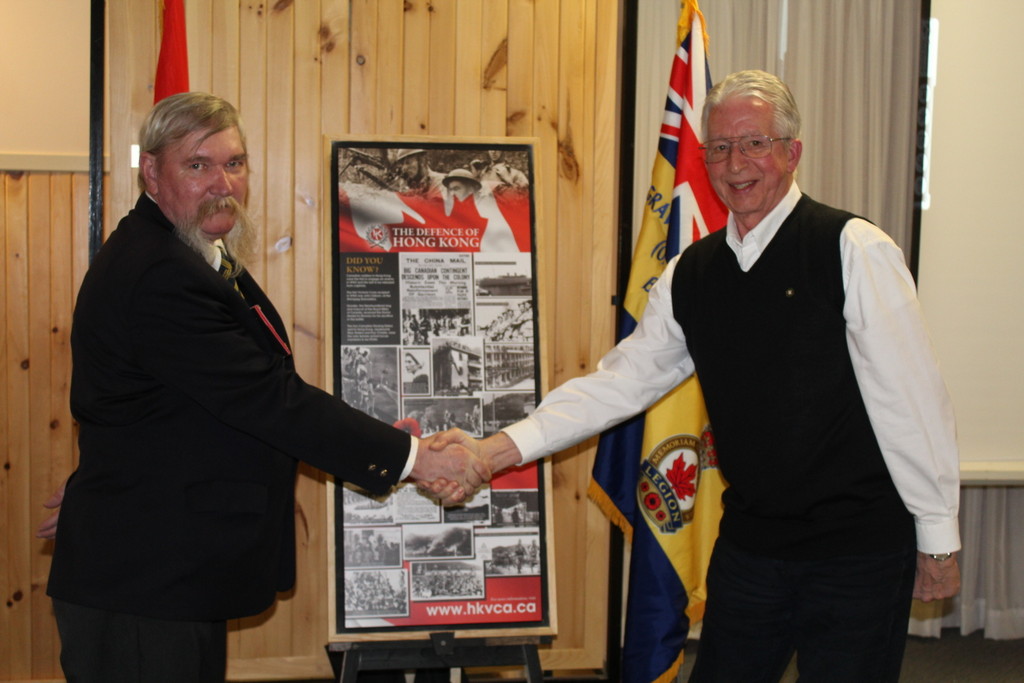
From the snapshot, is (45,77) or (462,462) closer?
(462,462)

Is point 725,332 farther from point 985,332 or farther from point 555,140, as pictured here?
point 985,332

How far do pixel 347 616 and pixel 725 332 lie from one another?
140 cm

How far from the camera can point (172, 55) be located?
2.65 meters

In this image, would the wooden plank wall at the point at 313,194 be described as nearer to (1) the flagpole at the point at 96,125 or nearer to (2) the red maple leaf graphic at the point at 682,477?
(1) the flagpole at the point at 96,125

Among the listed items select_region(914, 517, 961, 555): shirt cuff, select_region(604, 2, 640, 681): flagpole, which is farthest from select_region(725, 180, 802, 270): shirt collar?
select_region(604, 2, 640, 681): flagpole

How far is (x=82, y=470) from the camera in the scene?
1.90 m

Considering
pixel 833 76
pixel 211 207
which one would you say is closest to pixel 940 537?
pixel 211 207

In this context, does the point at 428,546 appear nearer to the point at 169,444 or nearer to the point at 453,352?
the point at 453,352

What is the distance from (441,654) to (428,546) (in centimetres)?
31

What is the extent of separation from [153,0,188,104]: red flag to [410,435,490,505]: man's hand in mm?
1289

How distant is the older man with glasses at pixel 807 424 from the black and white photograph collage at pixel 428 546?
759 mm

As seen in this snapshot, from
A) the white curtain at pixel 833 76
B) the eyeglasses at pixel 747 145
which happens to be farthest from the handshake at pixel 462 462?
the white curtain at pixel 833 76

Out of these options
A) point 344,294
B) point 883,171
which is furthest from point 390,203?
point 883,171

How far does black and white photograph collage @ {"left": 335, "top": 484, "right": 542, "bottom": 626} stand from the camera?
2.67 m
